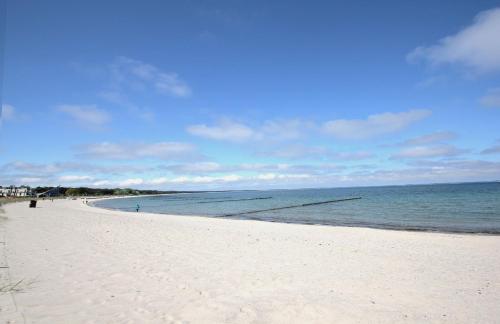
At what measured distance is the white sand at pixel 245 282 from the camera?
6242mm

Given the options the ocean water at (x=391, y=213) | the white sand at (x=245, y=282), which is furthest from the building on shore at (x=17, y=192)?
the white sand at (x=245, y=282)

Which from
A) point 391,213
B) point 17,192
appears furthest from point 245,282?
point 17,192

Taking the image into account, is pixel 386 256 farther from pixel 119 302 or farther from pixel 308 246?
pixel 119 302

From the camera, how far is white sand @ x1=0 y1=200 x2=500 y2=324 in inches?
246

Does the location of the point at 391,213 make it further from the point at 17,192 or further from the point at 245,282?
the point at 17,192

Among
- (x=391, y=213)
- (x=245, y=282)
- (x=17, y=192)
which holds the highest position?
(x=17, y=192)

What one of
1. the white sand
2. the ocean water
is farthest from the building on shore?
the white sand

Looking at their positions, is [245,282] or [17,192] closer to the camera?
[245,282]

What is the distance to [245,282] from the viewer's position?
27.8 feet

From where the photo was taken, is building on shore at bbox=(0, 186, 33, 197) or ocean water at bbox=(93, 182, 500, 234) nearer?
ocean water at bbox=(93, 182, 500, 234)

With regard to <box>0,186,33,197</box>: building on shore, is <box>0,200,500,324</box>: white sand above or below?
below

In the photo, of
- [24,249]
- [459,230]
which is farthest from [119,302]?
[459,230]

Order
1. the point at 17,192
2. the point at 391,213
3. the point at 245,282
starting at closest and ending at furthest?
1. the point at 245,282
2. the point at 391,213
3. the point at 17,192

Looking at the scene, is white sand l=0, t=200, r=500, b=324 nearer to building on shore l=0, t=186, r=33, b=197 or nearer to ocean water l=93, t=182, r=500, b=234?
ocean water l=93, t=182, r=500, b=234
